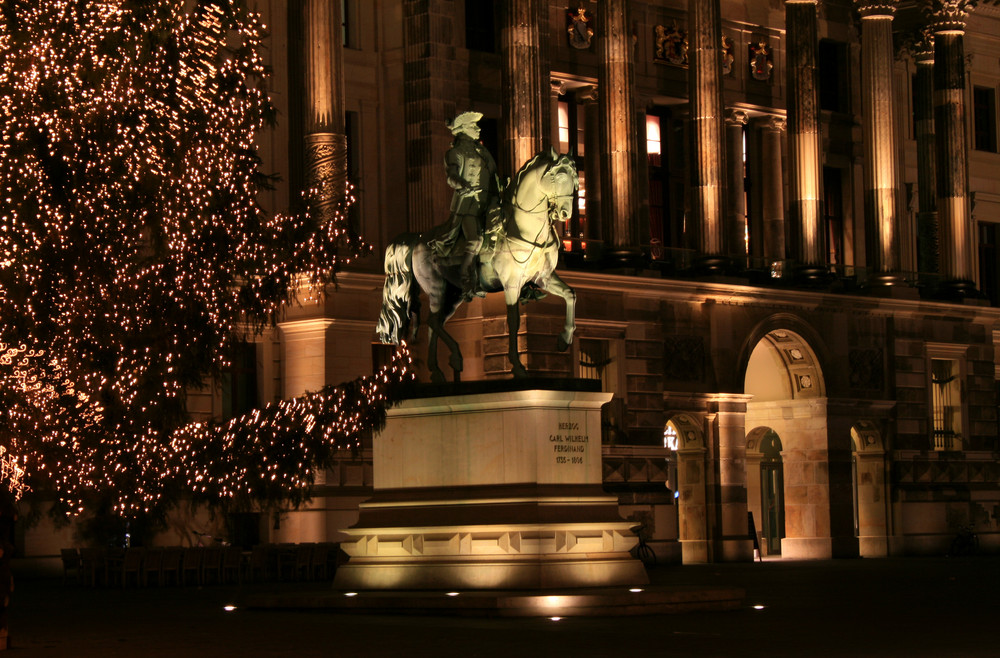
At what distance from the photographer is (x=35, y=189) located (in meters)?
29.6

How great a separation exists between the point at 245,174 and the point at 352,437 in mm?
5791

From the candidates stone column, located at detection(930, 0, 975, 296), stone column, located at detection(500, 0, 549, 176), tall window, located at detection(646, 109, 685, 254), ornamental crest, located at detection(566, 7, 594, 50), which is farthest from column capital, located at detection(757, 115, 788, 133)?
stone column, located at detection(500, 0, 549, 176)

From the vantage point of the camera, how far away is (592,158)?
5319cm

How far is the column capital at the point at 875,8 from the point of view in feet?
183

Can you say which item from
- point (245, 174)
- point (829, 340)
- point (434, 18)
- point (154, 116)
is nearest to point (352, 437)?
point (245, 174)

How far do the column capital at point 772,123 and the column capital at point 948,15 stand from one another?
6069mm

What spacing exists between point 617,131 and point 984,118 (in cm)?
2251

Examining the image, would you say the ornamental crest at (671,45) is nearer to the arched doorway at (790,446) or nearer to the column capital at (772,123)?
the column capital at (772,123)

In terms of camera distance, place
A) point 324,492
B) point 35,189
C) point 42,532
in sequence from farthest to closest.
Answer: point 324,492 < point 42,532 < point 35,189

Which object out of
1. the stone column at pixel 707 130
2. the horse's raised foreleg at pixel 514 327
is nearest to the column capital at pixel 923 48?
the stone column at pixel 707 130

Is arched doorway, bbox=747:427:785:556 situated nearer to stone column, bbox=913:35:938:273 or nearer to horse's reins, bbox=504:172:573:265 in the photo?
stone column, bbox=913:35:938:273

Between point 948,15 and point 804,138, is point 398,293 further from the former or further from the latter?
point 948,15

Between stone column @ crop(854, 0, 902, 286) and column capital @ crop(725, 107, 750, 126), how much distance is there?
12.3ft

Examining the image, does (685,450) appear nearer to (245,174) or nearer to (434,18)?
(434,18)
